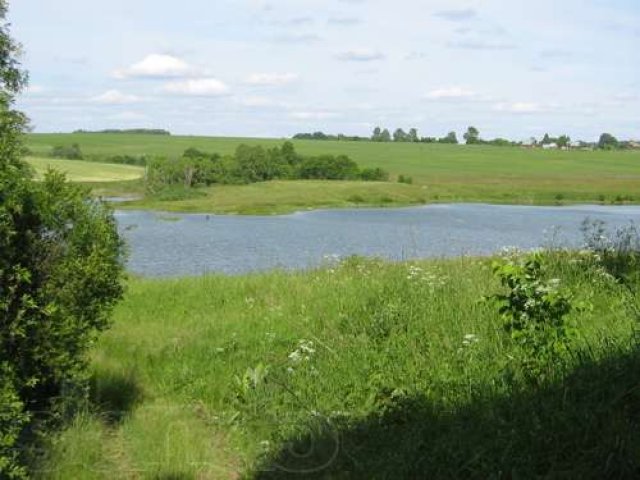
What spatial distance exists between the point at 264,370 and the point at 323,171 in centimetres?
12037

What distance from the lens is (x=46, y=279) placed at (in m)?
5.52

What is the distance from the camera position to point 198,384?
723cm

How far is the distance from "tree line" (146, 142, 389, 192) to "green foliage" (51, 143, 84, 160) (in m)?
24.1

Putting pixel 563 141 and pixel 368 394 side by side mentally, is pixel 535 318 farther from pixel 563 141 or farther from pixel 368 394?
pixel 563 141

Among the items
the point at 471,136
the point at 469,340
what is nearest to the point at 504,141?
the point at 471,136

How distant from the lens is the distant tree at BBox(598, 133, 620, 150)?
160 metres

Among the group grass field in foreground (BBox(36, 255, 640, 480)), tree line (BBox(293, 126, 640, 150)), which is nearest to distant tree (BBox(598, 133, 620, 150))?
tree line (BBox(293, 126, 640, 150))

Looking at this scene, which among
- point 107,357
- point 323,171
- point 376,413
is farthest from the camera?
point 323,171

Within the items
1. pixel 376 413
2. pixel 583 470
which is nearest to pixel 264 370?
pixel 376 413

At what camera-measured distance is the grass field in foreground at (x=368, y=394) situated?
4594 millimetres

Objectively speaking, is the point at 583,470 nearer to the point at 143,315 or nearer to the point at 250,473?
the point at 250,473

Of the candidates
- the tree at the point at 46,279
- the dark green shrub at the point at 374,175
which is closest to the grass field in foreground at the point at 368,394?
the tree at the point at 46,279

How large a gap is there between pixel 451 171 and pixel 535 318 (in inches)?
4903

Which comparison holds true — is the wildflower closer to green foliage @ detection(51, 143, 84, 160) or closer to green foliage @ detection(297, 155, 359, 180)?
green foliage @ detection(297, 155, 359, 180)
